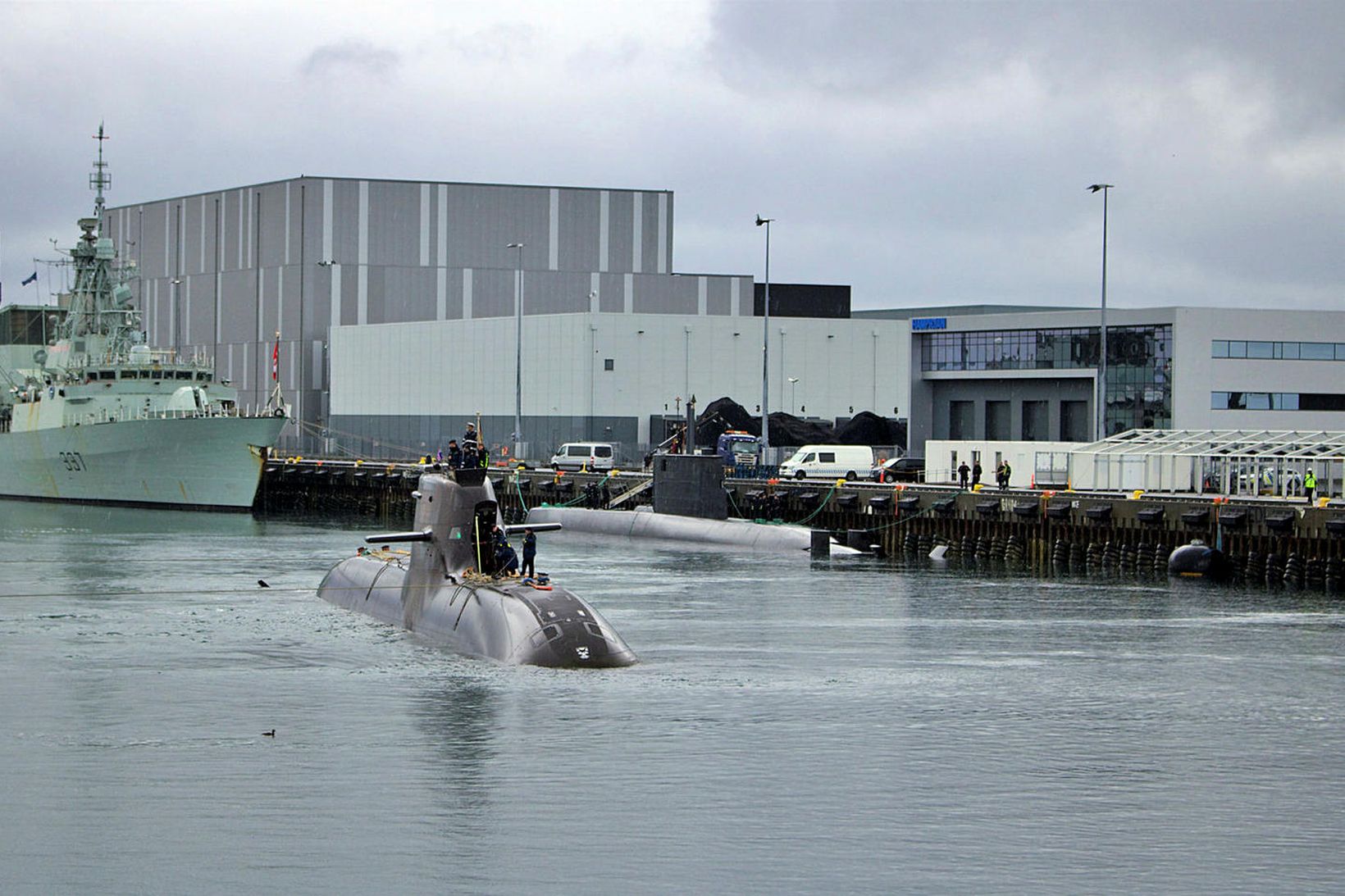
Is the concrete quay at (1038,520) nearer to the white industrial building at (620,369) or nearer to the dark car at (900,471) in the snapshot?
the dark car at (900,471)

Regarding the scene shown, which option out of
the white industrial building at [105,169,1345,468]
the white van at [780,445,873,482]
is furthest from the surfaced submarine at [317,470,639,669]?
the white industrial building at [105,169,1345,468]

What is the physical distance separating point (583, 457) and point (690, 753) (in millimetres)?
60627

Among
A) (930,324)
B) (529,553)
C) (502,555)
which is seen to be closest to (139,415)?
(930,324)

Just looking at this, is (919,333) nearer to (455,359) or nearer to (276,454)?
(455,359)

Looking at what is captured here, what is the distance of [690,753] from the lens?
2214 centimetres

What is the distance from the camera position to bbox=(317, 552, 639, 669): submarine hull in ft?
89.5

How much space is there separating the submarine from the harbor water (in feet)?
24.6

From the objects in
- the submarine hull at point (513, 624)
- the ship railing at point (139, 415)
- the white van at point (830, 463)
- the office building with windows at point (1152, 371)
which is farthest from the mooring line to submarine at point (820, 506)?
Result: the submarine hull at point (513, 624)

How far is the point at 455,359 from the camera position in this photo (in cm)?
9875

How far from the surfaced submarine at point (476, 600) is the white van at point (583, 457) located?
46.4 metres

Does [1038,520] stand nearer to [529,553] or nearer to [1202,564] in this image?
[1202,564]

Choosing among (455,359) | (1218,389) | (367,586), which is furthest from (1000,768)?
(455,359)

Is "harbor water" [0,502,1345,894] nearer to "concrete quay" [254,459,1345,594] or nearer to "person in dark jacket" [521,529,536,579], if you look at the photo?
"person in dark jacket" [521,529,536,579]

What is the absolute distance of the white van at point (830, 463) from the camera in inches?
2926
